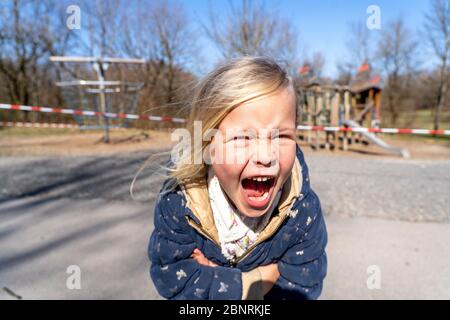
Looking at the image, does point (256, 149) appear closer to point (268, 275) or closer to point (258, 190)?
point (258, 190)

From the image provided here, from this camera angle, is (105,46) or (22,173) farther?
(105,46)

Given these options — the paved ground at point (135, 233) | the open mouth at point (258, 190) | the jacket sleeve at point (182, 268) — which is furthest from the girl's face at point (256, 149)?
the paved ground at point (135, 233)

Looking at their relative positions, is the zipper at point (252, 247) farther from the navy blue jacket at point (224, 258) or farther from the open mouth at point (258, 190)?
the open mouth at point (258, 190)

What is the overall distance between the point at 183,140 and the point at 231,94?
1.17 ft

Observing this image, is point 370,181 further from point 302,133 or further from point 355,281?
point 302,133

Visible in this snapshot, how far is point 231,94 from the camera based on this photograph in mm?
1091

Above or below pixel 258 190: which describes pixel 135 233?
below

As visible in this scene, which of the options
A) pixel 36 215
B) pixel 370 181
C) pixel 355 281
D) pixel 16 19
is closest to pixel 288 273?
pixel 355 281

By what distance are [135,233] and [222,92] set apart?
2.35 m

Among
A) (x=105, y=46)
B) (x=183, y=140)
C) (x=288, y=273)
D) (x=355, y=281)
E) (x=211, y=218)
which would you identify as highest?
(x=105, y=46)

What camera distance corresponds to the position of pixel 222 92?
3.65 feet

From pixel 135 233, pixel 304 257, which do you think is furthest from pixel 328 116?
pixel 304 257

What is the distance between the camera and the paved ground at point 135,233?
7.54 feet

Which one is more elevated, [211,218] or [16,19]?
[16,19]
